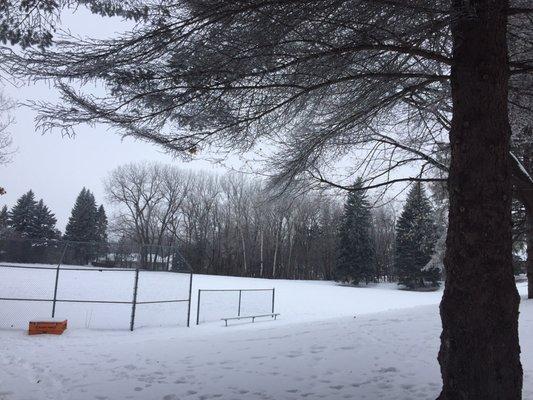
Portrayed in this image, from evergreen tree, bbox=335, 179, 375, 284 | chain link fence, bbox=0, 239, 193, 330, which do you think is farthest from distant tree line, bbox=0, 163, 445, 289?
chain link fence, bbox=0, 239, 193, 330

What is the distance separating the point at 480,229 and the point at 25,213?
230 ft

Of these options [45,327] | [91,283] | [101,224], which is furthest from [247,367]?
[101,224]

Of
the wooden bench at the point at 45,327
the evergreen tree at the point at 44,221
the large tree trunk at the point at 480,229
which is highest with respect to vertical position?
the evergreen tree at the point at 44,221

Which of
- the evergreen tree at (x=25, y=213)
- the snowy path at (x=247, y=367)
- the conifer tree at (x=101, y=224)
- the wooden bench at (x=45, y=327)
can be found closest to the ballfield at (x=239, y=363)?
the snowy path at (x=247, y=367)

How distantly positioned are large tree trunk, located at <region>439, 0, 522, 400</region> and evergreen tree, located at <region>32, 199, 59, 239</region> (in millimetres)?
65281

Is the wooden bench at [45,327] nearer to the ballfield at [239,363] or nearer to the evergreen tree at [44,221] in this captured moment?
the ballfield at [239,363]

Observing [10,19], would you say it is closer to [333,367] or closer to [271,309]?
[333,367]

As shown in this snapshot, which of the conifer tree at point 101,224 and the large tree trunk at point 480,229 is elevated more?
the conifer tree at point 101,224

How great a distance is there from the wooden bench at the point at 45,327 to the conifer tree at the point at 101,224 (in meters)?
63.4

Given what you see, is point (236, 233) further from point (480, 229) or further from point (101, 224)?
point (480, 229)

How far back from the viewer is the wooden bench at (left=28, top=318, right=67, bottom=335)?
1259 cm

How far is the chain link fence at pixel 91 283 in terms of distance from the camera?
1526cm

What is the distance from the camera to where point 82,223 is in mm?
70000

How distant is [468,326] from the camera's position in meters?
3.99
